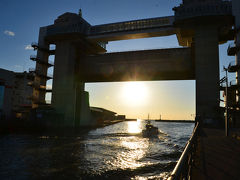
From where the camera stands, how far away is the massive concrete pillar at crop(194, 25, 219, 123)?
4251cm

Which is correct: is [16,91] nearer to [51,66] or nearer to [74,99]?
[51,66]

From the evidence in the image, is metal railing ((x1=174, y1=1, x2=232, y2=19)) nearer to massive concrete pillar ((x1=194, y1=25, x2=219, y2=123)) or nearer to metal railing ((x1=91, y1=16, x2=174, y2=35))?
massive concrete pillar ((x1=194, y1=25, x2=219, y2=123))

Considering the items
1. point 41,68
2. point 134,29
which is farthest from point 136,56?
point 41,68

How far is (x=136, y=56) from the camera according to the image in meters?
54.7

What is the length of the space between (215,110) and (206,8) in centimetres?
2440

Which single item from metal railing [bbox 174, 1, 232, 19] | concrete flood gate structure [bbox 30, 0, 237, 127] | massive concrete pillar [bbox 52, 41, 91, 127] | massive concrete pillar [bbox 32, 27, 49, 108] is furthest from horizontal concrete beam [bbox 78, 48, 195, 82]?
massive concrete pillar [bbox 32, 27, 49, 108]

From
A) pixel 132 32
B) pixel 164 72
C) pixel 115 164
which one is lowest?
pixel 115 164

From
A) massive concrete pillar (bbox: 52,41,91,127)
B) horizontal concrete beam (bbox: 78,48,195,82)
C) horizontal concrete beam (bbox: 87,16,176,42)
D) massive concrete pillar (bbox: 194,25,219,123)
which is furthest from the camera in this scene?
massive concrete pillar (bbox: 52,41,91,127)

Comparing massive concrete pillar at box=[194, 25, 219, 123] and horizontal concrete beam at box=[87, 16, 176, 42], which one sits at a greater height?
horizontal concrete beam at box=[87, 16, 176, 42]

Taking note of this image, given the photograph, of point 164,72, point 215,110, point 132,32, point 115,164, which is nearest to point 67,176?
point 115,164

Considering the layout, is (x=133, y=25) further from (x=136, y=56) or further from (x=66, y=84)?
(x=66, y=84)

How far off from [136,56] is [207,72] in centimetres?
1997

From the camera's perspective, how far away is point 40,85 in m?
62.4

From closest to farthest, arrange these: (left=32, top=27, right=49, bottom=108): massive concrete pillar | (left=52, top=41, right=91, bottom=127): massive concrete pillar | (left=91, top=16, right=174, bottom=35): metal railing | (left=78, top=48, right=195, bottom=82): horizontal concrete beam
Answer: (left=78, top=48, right=195, bottom=82): horizontal concrete beam → (left=91, top=16, right=174, bottom=35): metal railing → (left=52, top=41, right=91, bottom=127): massive concrete pillar → (left=32, top=27, right=49, bottom=108): massive concrete pillar
